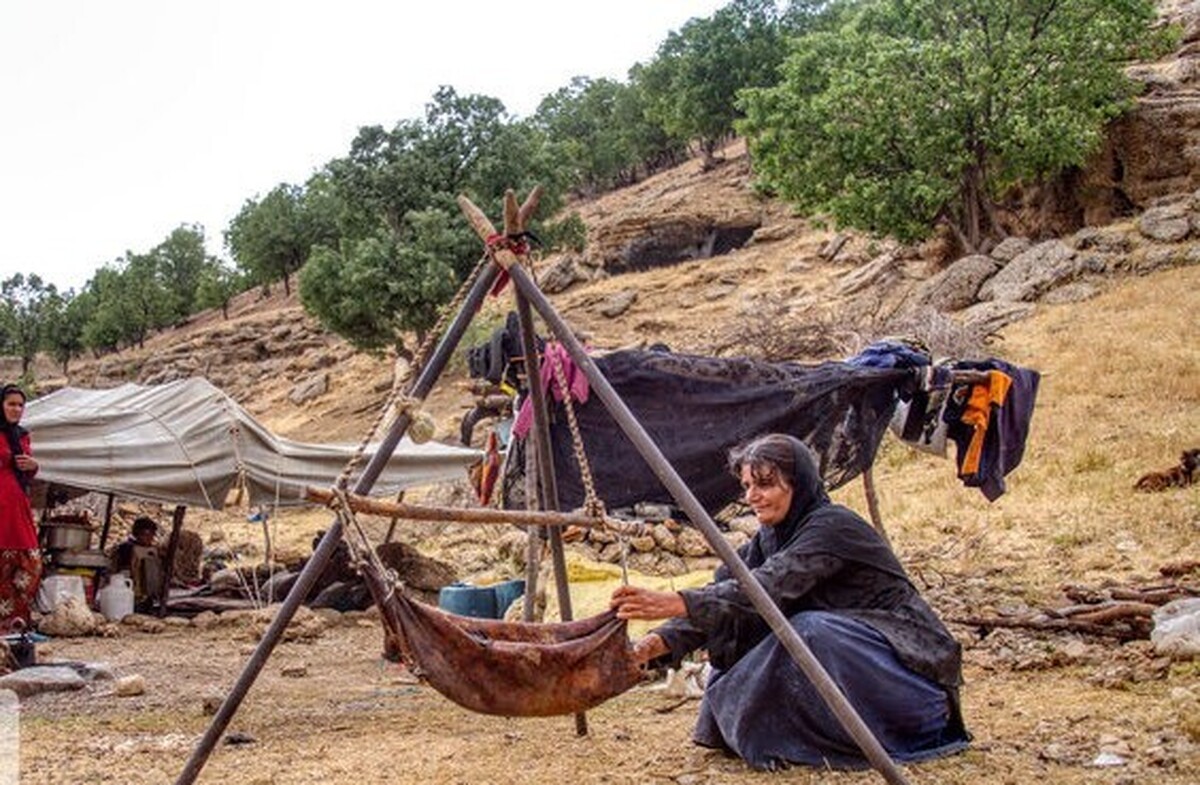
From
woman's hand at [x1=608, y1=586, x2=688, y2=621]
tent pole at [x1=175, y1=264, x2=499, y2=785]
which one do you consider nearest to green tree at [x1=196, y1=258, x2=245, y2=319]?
tent pole at [x1=175, y1=264, x2=499, y2=785]

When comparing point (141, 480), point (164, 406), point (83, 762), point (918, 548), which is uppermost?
point (164, 406)

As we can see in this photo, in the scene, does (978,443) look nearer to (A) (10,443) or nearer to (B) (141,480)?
(A) (10,443)

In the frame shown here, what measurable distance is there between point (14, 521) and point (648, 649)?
562 cm

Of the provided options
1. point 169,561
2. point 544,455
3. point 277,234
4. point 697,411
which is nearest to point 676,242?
point 277,234

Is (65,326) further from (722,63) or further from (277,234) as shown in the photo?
(722,63)

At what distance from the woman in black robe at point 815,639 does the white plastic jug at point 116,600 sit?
7626 mm

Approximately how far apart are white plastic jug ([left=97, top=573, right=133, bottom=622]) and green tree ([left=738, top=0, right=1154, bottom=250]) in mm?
14678

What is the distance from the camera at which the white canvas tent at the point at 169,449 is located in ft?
29.3

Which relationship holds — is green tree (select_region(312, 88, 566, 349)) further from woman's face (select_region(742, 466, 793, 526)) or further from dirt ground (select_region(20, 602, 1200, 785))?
woman's face (select_region(742, 466, 793, 526))

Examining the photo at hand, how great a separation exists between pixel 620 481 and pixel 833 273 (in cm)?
2173

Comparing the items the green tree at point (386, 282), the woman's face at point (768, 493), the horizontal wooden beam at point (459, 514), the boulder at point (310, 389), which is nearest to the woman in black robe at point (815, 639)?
the woman's face at point (768, 493)

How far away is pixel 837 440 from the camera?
224 inches

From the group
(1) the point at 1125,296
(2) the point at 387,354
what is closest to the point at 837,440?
(1) the point at 1125,296

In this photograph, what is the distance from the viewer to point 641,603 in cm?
325
